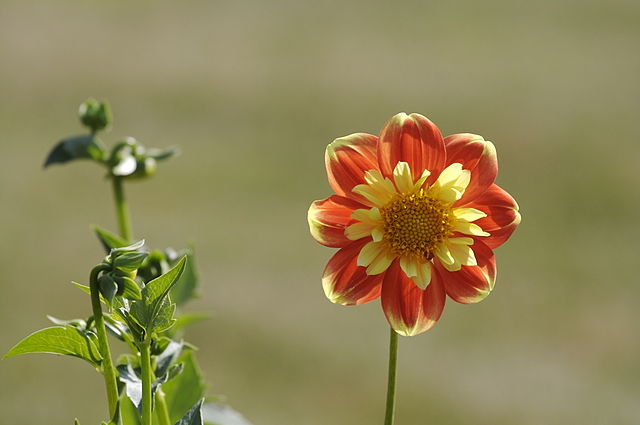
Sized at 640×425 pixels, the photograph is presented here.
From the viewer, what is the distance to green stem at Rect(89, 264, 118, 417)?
288mm

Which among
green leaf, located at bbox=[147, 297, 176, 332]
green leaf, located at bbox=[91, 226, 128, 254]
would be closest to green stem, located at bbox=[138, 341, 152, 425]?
green leaf, located at bbox=[147, 297, 176, 332]

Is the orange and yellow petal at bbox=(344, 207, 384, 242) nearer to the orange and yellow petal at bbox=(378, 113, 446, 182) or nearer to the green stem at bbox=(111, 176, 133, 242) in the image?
the orange and yellow petal at bbox=(378, 113, 446, 182)

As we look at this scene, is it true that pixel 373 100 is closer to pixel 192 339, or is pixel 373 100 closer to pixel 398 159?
pixel 192 339

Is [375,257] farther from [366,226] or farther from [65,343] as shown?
[65,343]

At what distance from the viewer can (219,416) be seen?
448 millimetres

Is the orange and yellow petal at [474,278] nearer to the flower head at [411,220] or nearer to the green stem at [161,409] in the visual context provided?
the flower head at [411,220]

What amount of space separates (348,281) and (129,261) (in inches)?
3.6

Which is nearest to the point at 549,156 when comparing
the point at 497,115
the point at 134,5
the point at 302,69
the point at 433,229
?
the point at 497,115

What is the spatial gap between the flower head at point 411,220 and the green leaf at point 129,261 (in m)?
0.07

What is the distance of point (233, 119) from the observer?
302 cm

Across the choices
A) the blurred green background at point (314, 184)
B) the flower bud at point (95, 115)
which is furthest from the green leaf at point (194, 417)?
the blurred green background at point (314, 184)

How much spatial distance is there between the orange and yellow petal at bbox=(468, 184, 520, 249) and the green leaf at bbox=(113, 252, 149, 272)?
13cm

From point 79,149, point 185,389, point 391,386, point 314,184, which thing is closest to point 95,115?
point 79,149

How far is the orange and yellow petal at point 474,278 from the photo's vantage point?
1.10ft
